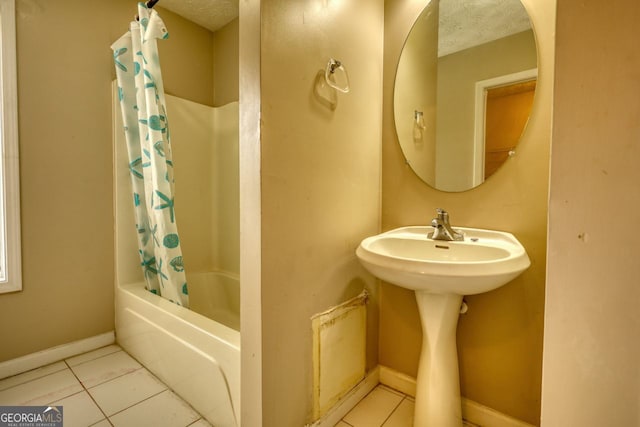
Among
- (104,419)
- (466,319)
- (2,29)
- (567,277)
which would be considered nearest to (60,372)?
(104,419)

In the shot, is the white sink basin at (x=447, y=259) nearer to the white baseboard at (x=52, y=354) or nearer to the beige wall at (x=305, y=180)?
the beige wall at (x=305, y=180)

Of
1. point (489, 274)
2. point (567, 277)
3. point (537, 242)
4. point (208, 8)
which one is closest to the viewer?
point (567, 277)

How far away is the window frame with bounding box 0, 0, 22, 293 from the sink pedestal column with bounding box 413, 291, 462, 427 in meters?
2.03

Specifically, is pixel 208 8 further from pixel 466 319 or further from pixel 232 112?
pixel 466 319

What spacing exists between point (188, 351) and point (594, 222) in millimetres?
1409

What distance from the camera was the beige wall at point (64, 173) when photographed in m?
1.53

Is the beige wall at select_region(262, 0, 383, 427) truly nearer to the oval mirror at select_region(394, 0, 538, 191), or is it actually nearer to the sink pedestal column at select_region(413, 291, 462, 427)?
the oval mirror at select_region(394, 0, 538, 191)

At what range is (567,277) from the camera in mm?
486

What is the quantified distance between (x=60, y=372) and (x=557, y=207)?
2267 millimetres

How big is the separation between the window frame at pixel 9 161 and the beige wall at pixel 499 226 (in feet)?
6.30

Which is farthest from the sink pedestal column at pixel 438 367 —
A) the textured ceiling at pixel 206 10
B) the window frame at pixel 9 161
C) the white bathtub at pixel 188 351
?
the textured ceiling at pixel 206 10

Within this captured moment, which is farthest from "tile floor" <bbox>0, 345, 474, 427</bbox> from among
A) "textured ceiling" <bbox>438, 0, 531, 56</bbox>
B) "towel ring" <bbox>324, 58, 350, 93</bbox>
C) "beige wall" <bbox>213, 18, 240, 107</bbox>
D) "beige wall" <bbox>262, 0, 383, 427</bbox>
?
"beige wall" <bbox>213, 18, 240, 107</bbox>

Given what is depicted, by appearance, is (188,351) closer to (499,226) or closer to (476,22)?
(499,226)

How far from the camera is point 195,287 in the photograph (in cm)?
207
